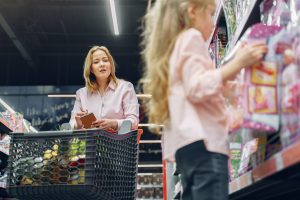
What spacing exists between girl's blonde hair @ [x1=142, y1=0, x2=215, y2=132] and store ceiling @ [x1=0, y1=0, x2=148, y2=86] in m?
6.77

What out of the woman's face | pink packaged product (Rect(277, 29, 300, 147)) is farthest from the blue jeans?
the woman's face

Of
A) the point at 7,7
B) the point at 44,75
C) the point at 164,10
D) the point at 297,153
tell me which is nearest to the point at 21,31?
the point at 7,7

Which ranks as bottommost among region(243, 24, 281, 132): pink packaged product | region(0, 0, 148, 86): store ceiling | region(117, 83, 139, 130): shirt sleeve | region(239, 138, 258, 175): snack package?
region(239, 138, 258, 175): snack package

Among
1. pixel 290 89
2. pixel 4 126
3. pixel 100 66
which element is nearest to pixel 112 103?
pixel 100 66

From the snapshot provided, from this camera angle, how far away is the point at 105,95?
2805 mm

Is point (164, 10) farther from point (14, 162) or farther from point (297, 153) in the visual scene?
point (14, 162)

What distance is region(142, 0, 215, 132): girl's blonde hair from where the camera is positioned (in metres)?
1.59

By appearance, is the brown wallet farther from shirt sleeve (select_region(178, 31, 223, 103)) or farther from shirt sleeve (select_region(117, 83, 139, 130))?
shirt sleeve (select_region(178, 31, 223, 103))

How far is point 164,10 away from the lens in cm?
167

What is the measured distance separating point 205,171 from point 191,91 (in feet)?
0.81

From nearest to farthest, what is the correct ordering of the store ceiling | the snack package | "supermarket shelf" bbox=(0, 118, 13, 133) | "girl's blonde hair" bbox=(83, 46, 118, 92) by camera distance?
the snack package → "girl's blonde hair" bbox=(83, 46, 118, 92) → "supermarket shelf" bbox=(0, 118, 13, 133) → the store ceiling

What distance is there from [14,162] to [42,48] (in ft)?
29.6

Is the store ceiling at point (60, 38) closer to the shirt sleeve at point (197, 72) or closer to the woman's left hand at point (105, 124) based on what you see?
the woman's left hand at point (105, 124)

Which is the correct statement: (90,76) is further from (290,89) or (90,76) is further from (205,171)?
(290,89)
